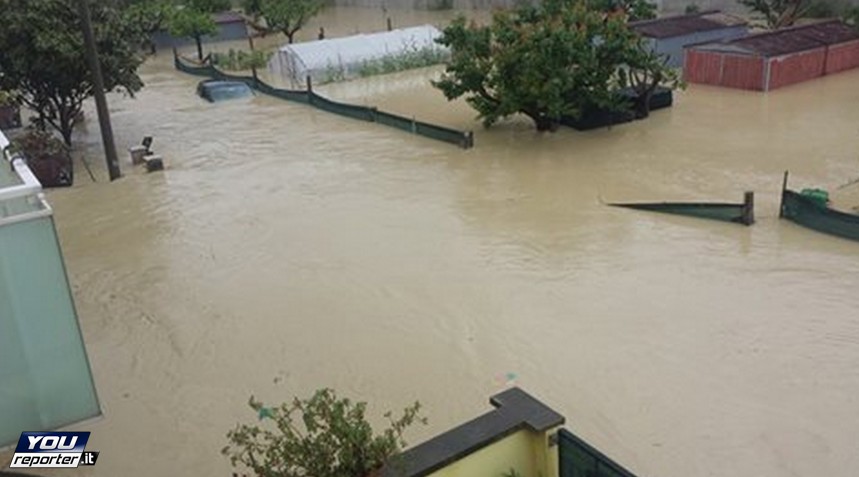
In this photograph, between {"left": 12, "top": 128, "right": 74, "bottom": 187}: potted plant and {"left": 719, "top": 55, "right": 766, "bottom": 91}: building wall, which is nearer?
{"left": 12, "top": 128, "right": 74, "bottom": 187}: potted plant

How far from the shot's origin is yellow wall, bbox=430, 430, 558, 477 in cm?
654

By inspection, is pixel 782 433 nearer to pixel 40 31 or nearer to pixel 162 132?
pixel 40 31

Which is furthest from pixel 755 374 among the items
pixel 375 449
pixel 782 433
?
pixel 375 449

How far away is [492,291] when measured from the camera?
503 inches

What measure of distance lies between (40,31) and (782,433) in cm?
1951

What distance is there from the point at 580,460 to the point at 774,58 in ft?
73.2

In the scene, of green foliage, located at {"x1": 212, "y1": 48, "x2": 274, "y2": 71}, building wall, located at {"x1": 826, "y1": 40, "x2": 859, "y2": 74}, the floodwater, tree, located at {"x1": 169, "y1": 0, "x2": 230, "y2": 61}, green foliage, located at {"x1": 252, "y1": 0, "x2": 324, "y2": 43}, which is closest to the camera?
the floodwater

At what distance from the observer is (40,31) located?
20.5 meters

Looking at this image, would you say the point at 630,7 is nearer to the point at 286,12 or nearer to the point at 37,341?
the point at 286,12

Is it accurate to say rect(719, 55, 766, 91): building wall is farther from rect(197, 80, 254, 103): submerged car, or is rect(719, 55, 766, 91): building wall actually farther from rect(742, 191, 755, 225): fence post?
rect(197, 80, 254, 103): submerged car

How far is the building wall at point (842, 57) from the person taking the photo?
27.0 m

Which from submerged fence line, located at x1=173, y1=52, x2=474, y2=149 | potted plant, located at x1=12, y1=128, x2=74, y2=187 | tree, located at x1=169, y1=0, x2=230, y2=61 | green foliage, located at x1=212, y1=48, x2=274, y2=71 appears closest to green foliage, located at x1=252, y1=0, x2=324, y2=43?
tree, located at x1=169, y1=0, x2=230, y2=61

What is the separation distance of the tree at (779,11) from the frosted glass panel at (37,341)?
100ft

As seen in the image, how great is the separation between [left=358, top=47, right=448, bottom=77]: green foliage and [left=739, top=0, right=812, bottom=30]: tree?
12994 millimetres
